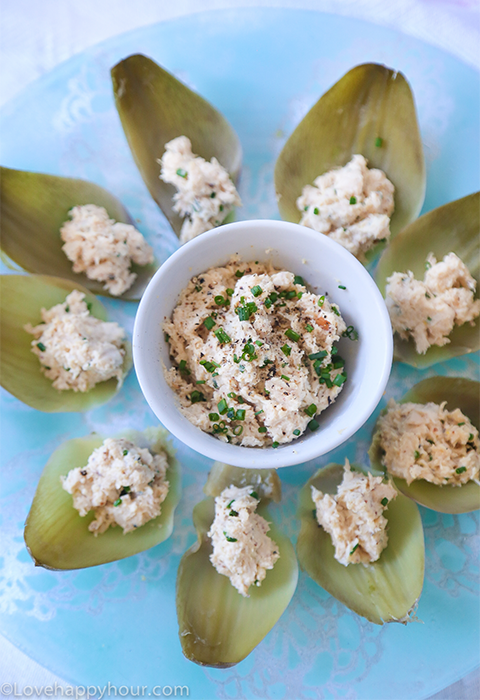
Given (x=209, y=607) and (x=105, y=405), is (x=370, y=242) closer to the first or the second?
(x=105, y=405)

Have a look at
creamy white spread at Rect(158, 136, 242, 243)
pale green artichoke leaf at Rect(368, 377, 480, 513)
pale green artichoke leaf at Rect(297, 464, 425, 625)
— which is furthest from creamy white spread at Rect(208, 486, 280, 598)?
creamy white spread at Rect(158, 136, 242, 243)

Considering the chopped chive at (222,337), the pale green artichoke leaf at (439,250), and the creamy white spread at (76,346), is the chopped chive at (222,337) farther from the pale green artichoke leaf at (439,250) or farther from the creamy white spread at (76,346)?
the pale green artichoke leaf at (439,250)

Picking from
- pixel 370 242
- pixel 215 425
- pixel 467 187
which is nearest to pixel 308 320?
pixel 215 425

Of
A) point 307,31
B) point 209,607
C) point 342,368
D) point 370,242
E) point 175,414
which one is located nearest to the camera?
point 175,414

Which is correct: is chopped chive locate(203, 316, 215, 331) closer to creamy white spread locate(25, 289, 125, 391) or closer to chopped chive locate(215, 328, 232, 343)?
chopped chive locate(215, 328, 232, 343)

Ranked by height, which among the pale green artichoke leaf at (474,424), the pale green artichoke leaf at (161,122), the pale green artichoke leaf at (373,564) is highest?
the pale green artichoke leaf at (161,122)

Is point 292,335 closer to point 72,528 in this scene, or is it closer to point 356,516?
point 356,516

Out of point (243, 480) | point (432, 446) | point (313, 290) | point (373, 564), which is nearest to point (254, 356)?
point (313, 290)

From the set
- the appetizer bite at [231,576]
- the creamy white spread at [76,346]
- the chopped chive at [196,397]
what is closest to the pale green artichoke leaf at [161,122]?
the creamy white spread at [76,346]
